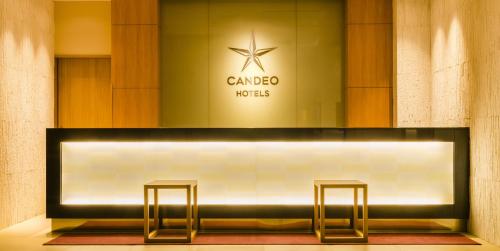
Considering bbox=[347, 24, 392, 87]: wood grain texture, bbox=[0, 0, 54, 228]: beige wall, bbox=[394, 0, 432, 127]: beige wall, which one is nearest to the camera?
bbox=[0, 0, 54, 228]: beige wall

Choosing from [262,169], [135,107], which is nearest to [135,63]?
[135,107]

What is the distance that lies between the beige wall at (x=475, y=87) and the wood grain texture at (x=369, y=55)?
105 centimetres

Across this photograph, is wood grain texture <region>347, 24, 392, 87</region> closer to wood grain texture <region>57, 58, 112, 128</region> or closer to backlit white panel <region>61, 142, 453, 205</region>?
backlit white panel <region>61, 142, 453, 205</region>

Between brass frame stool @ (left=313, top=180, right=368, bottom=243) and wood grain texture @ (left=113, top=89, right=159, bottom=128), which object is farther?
wood grain texture @ (left=113, top=89, right=159, bottom=128)

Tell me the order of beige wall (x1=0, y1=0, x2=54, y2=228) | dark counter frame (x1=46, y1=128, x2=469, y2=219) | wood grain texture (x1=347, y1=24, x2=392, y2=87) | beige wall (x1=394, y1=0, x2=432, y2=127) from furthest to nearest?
wood grain texture (x1=347, y1=24, x2=392, y2=87) < beige wall (x1=394, y1=0, x2=432, y2=127) < beige wall (x1=0, y1=0, x2=54, y2=228) < dark counter frame (x1=46, y1=128, x2=469, y2=219)

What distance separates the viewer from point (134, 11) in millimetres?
7938

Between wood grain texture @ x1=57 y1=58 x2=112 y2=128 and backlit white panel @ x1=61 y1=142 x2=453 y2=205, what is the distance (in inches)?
114

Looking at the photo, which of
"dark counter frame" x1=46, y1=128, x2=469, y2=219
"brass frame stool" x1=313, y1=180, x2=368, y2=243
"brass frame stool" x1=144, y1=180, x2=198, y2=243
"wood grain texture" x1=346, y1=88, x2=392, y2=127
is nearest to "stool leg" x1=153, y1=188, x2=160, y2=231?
"brass frame stool" x1=144, y1=180, x2=198, y2=243

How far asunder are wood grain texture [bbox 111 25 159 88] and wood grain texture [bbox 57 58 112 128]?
70 centimetres

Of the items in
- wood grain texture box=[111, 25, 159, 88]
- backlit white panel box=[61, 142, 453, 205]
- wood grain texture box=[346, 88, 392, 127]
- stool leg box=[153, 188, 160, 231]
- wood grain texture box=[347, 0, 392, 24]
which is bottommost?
stool leg box=[153, 188, 160, 231]

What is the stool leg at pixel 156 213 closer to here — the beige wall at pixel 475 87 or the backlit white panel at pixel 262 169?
the backlit white panel at pixel 262 169

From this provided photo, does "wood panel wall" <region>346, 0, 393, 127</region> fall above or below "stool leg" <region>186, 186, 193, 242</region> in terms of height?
above

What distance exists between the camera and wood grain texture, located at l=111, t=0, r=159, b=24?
26.0 ft

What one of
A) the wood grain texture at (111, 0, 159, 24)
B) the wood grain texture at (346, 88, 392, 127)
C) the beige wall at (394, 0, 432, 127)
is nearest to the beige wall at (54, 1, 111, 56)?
the wood grain texture at (111, 0, 159, 24)
